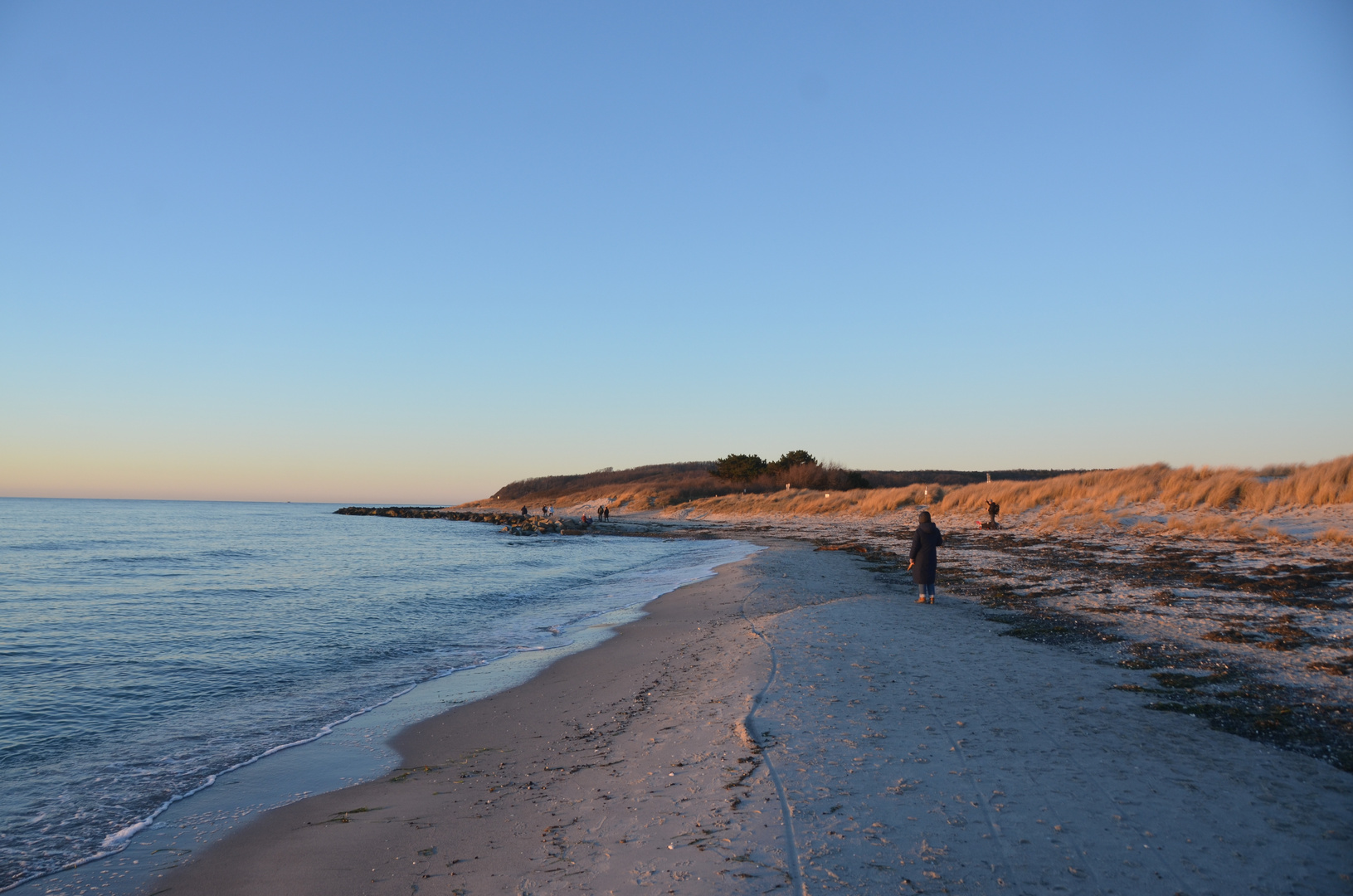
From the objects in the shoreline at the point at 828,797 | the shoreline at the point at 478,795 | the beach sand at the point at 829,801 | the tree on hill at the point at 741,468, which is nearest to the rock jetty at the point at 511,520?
the tree on hill at the point at 741,468

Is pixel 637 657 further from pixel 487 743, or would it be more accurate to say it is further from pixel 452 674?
pixel 487 743

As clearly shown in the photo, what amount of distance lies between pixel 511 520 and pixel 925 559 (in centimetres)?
5837

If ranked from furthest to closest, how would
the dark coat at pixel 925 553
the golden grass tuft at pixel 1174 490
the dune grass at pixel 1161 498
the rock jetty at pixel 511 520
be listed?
1. the rock jetty at pixel 511 520
2. the golden grass tuft at pixel 1174 490
3. the dune grass at pixel 1161 498
4. the dark coat at pixel 925 553

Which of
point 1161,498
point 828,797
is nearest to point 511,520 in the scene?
point 1161,498

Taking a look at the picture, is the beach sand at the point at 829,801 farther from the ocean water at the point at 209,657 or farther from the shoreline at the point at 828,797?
the ocean water at the point at 209,657

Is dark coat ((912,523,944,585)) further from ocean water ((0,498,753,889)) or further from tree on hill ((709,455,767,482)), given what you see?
tree on hill ((709,455,767,482))

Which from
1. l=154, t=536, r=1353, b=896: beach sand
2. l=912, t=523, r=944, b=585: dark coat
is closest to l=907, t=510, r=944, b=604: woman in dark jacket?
l=912, t=523, r=944, b=585: dark coat

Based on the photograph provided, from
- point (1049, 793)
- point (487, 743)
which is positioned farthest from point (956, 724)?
point (487, 743)

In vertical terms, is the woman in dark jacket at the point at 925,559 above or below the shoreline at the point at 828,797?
above

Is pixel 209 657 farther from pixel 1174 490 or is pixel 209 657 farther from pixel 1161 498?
pixel 1174 490

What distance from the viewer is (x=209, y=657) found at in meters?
10.7

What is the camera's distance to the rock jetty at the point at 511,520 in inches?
1996

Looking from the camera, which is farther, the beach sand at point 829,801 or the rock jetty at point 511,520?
the rock jetty at point 511,520

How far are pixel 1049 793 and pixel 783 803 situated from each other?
167 centimetres
